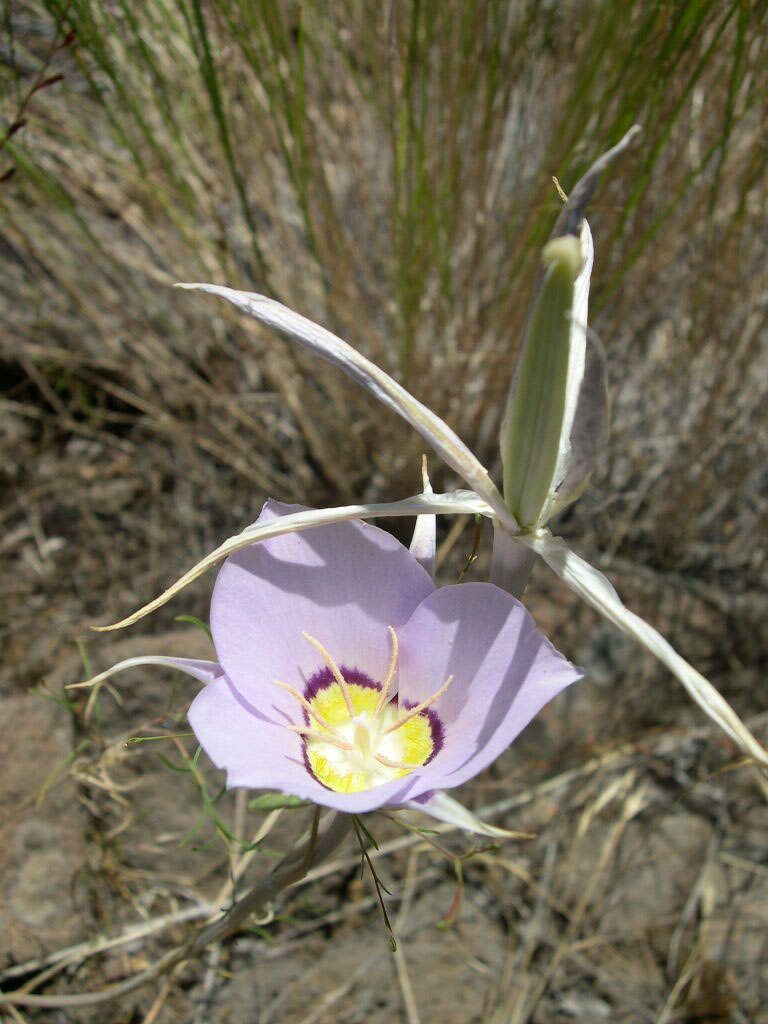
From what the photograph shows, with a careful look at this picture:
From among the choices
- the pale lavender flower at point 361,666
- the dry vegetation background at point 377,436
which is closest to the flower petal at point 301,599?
the pale lavender flower at point 361,666

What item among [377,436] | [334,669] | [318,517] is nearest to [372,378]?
[318,517]

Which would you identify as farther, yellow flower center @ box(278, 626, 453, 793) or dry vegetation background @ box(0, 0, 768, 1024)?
dry vegetation background @ box(0, 0, 768, 1024)

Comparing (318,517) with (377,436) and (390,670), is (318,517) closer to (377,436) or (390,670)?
(390,670)

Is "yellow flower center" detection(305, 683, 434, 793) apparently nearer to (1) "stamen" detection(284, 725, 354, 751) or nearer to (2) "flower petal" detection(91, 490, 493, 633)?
(1) "stamen" detection(284, 725, 354, 751)

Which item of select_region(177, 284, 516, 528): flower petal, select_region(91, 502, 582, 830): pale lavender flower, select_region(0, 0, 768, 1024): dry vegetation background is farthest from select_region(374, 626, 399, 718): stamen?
select_region(0, 0, 768, 1024): dry vegetation background

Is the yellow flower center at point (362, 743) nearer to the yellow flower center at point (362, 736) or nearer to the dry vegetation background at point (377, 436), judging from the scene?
the yellow flower center at point (362, 736)

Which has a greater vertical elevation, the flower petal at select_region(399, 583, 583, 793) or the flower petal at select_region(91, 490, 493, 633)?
the flower petal at select_region(91, 490, 493, 633)
